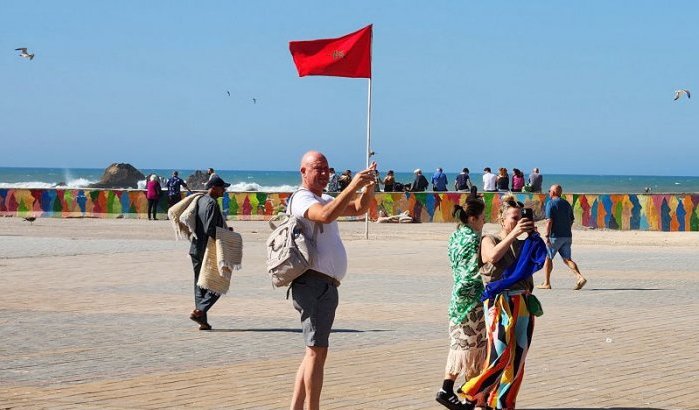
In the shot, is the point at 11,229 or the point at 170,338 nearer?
the point at 170,338

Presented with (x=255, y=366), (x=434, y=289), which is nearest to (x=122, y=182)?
(x=434, y=289)

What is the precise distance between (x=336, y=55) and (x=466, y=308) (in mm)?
18272

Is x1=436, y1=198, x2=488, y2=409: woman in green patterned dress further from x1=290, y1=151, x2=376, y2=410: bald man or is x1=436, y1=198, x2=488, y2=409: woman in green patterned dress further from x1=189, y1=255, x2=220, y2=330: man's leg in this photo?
x1=189, y1=255, x2=220, y2=330: man's leg

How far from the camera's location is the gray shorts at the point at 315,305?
7305 millimetres

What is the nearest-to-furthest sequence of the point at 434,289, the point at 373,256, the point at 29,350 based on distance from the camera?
the point at 29,350 < the point at 434,289 < the point at 373,256

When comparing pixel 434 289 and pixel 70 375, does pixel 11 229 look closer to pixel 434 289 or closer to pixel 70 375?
pixel 434 289

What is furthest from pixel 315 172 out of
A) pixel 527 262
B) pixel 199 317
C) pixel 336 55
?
pixel 336 55

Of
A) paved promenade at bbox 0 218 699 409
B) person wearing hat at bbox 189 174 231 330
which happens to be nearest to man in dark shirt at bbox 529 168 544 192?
paved promenade at bbox 0 218 699 409

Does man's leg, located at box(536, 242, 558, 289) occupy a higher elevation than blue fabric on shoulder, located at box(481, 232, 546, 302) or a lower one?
lower

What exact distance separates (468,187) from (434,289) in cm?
2606

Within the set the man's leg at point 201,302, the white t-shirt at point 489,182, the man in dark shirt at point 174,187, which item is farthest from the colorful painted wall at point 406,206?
the man's leg at point 201,302

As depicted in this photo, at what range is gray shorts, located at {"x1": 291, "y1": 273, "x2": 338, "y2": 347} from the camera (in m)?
7.30

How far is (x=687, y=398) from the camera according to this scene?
8.72m

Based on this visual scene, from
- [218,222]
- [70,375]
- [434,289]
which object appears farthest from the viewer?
[434,289]
